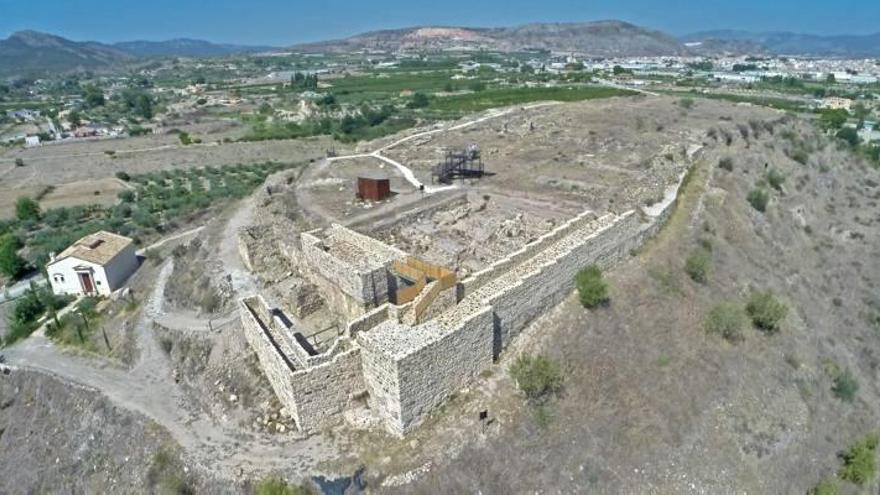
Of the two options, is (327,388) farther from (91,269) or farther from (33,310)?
(33,310)

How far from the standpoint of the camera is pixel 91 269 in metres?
29.0

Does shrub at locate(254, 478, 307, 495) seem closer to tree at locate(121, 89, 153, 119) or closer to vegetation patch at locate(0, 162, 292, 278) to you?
vegetation patch at locate(0, 162, 292, 278)

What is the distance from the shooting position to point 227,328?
20906 mm

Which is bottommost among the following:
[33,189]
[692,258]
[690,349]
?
[33,189]

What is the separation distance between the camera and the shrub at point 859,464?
1798cm

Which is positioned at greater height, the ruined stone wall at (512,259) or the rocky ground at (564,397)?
the ruined stone wall at (512,259)

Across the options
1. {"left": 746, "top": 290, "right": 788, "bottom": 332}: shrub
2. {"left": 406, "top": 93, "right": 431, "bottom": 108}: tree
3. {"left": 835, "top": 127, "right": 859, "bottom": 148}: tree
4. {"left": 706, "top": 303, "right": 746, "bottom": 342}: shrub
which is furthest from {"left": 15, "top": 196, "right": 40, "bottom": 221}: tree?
{"left": 835, "top": 127, "right": 859, "bottom": 148}: tree

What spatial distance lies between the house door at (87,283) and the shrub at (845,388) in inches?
1381

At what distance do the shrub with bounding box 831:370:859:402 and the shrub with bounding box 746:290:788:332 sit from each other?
9.19ft

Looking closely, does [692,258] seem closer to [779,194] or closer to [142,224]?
[779,194]

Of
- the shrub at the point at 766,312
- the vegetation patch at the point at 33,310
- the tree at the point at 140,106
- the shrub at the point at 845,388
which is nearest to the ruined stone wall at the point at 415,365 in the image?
the shrub at the point at 766,312

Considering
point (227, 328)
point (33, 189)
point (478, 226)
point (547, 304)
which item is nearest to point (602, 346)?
point (547, 304)

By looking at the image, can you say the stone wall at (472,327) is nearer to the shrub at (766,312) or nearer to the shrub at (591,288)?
the shrub at (591,288)

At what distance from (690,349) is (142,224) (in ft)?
125
